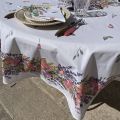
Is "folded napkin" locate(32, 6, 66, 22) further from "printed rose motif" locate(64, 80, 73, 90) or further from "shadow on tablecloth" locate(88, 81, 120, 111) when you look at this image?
"shadow on tablecloth" locate(88, 81, 120, 111)

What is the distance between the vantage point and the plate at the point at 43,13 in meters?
1.25

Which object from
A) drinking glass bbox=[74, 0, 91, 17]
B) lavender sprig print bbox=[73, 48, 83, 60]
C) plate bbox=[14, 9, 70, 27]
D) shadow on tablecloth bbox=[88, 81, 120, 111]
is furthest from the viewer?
shadow on tablecloth bbox=[88, 81, 120, 111]

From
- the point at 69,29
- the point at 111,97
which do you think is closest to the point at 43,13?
the point at 69,29

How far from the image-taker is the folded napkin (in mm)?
1255

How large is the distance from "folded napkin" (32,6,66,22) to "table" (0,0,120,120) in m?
0.06

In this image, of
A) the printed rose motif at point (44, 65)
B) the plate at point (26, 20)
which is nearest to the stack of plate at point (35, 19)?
the plate at point (26, 20)

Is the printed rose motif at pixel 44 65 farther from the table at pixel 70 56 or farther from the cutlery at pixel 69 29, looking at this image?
the cutlery at pixel 69 29

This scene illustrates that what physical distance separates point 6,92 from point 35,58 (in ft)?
3.35

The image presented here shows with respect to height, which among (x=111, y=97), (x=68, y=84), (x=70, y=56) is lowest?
(x=111, y=97)

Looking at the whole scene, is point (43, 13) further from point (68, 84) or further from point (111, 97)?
point (111, 97)

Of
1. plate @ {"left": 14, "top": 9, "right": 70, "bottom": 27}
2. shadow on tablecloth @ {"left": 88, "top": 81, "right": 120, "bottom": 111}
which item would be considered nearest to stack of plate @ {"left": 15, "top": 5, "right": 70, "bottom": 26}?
plate @ {"left": 14, "top": 9, "right": 70, "bottom": 27}

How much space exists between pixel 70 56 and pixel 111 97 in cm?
104

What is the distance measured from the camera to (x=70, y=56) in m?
1.15

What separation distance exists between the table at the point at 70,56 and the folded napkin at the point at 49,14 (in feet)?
0.19
